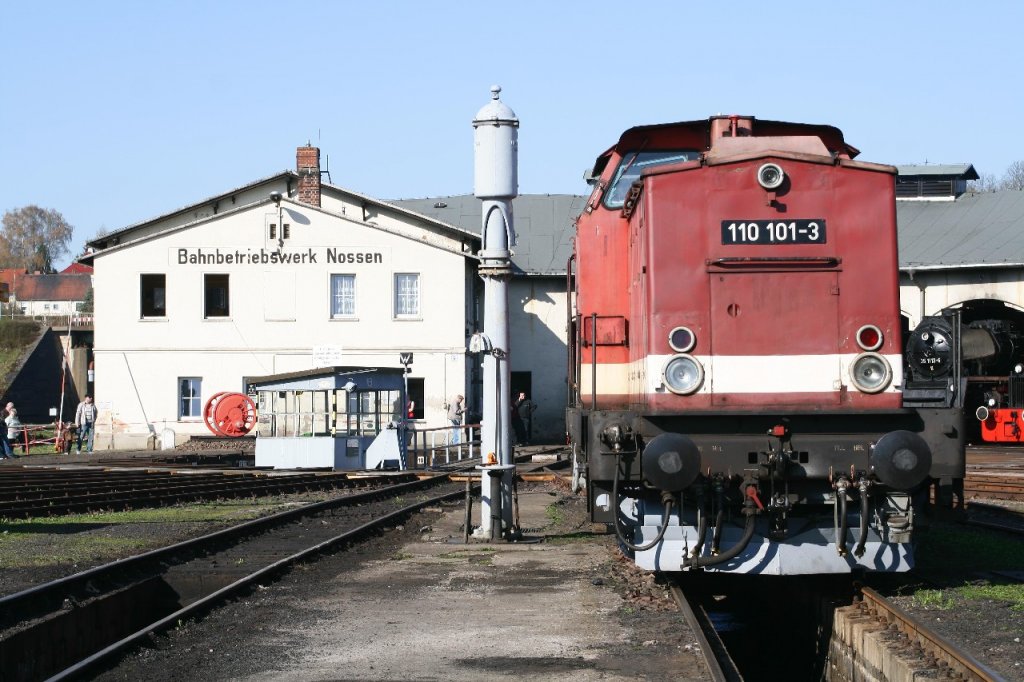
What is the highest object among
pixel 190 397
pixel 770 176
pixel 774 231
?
pixel 770 176

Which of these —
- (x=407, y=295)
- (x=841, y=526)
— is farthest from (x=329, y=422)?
(x=841, y=526)

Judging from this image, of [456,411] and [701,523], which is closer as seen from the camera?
[701,523]

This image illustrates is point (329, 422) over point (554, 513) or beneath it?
over

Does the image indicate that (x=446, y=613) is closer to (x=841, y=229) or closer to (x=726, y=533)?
(x=726, y=533)

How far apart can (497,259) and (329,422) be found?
15840mm

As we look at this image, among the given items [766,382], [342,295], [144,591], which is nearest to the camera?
[766,382]

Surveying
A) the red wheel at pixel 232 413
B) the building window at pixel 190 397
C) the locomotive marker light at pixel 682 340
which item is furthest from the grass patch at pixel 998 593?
the building window at pixel 190 397

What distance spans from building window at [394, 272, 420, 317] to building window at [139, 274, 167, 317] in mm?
7508

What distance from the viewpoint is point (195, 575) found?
1202 centimetres

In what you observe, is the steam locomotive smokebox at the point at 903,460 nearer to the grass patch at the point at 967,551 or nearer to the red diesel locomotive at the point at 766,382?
the red diesel locomotive at the point at 766,382

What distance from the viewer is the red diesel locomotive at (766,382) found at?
9.14 m

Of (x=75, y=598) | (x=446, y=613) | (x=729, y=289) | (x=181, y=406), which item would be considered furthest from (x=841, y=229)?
(x=181, y=406)

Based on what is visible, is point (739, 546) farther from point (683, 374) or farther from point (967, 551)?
point (967, 551)

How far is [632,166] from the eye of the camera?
10734mm
